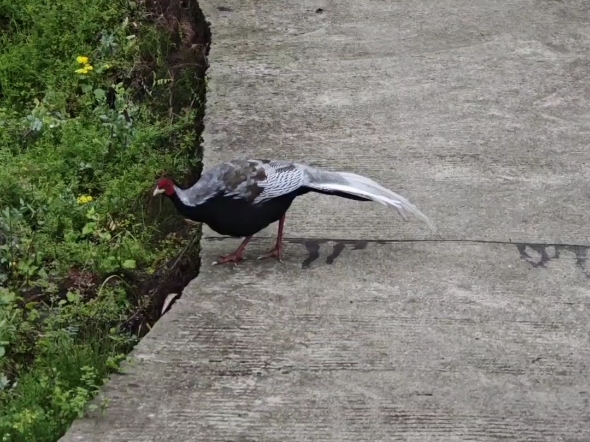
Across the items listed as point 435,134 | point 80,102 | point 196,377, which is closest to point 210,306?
point 196,377

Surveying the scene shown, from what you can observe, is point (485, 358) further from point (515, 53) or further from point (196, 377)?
point (515, 53)

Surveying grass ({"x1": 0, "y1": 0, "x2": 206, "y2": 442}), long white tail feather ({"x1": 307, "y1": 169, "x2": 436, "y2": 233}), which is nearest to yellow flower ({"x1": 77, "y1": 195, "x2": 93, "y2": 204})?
grass ({"x1": 0, "y1": 0, "x2": 206, "y2": 442})

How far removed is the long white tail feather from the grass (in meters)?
0.69

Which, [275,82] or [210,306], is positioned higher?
[275,82]

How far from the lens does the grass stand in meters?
3.60

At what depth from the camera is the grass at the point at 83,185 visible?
142 inches

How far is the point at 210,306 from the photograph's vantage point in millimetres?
3697

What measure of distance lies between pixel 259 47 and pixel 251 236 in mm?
2030

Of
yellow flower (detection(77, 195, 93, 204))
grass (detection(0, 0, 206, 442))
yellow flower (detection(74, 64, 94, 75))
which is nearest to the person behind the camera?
grass (detection(0, 0, 206, 442))

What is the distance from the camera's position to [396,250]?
4.12m

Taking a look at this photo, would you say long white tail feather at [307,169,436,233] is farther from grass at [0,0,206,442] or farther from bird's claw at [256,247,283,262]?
grass at [0,0,206,442]

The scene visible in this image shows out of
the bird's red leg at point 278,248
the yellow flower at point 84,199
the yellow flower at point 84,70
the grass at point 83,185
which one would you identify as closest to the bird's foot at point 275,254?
the bird's red leg at point 278,248

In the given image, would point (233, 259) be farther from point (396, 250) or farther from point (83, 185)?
point (83, 185)

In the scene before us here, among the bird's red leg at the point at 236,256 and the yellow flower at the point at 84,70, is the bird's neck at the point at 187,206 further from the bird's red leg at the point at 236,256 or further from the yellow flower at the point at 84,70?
the yellow flower at the point at 84,70
